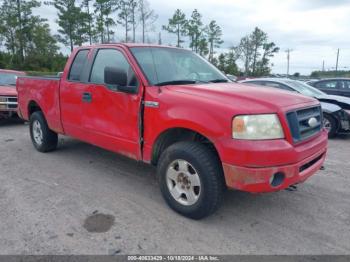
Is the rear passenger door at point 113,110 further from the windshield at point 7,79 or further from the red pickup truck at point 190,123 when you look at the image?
the windshield at point 7,79

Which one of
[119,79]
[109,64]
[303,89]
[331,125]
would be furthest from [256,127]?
[303,89]

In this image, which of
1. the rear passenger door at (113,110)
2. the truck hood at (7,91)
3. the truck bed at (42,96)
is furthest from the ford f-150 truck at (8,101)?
the rear passenger door at (113,110)

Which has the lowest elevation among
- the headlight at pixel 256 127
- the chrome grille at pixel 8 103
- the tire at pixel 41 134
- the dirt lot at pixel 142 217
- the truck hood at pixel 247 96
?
the dirt lot at pixel 142 217

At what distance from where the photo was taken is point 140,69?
3.79 meters

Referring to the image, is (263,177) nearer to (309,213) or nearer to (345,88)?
(309,213)

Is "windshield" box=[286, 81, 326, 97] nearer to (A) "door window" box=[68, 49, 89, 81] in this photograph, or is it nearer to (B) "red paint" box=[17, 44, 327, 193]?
(B) "red paint" box=[17, 44, 327, 193]

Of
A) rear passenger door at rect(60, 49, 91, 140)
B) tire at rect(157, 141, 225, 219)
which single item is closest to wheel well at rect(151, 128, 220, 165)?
tire at rect(157, 141, 225, 219)

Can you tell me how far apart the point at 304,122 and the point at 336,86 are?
917cm

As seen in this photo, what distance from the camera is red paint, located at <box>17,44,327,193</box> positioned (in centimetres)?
286

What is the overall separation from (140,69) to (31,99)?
10.5ft

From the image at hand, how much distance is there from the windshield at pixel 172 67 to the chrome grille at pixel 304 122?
53.9 inches

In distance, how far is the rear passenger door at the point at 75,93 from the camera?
467 cm

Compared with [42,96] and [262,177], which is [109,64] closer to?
[42,96]

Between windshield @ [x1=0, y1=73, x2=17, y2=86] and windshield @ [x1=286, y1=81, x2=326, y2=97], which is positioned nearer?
windshield @ [x1=286, y1=81, x2=326, y2=97]
